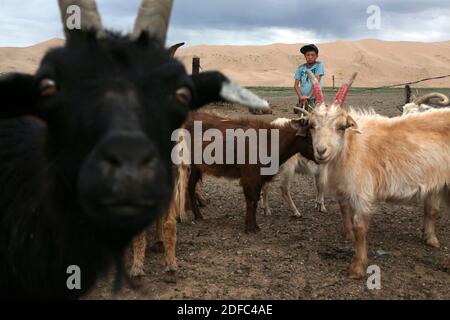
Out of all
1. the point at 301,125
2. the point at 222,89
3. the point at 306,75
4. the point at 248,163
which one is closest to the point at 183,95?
the point at 222,89

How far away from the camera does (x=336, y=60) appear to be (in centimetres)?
9612

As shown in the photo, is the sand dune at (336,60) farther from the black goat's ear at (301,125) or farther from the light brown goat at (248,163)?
the black goat's ear at (301,125)

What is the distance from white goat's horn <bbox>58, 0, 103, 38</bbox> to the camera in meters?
2.98

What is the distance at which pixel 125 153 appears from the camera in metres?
1.96

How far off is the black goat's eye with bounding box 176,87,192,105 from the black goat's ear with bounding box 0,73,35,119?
32.5 inches

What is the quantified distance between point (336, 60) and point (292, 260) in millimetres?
95568

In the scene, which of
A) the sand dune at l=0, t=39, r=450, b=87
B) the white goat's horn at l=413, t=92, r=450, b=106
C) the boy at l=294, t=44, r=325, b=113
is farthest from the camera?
the sand dune at l=0, t=39, r=450, b=87

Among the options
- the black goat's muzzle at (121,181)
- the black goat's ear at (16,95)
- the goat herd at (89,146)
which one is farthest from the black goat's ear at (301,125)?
the black goat's muzzle at (121,181)

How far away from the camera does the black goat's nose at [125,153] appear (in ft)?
6.42

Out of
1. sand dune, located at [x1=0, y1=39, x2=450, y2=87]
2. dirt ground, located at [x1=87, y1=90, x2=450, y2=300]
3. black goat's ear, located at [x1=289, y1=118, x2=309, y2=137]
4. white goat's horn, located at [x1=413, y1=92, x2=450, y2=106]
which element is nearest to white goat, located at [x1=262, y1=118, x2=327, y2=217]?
dirt ground, located at [x1=87, y1=90, x2=450, y2=300]

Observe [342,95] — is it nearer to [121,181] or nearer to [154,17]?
[154,17]

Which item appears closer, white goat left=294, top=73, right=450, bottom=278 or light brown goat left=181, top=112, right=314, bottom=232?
white goat left=294, top=73, right=450, bottom=278

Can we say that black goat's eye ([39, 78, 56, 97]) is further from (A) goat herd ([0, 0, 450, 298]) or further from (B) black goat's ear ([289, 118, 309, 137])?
(B) black goat's ear ([289, 118, 309, 137])
